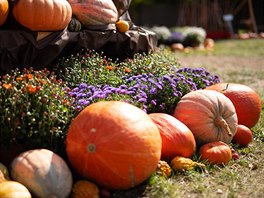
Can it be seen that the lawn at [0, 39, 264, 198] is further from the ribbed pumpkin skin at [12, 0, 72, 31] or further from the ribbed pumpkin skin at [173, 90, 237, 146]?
the ribbed pumpkin skin at [12, 0, 72, 31]

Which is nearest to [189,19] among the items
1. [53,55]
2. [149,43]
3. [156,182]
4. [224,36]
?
[224,36]

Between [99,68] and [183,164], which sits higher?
[99,68]

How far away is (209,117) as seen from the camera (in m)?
4.17

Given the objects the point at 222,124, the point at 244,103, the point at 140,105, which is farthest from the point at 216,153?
the point at 244,103

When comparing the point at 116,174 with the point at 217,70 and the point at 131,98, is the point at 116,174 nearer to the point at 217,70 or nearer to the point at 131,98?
the point at 131,98

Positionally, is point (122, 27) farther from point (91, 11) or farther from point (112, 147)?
point (112, 147)

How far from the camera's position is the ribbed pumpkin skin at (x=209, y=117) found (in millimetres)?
4160

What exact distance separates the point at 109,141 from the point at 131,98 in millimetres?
968

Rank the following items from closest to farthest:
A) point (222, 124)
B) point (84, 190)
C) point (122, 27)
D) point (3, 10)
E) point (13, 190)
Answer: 1. point (13, 190)
2. point (84, 190)
3. point (222, 124)
4. point (3, 10)
5. point (122, 27)

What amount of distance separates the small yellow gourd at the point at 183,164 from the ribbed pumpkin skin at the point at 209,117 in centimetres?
52

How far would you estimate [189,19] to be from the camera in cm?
2100

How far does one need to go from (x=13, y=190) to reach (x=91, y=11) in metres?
2.83

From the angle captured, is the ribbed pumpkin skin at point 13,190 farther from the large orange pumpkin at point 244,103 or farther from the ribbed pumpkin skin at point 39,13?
the large orange pumpkin at point 244,103

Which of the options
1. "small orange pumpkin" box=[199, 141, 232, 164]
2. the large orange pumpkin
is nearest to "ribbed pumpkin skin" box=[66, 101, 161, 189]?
"small orange pumpkin" box=[199, 141, 232, 164]
